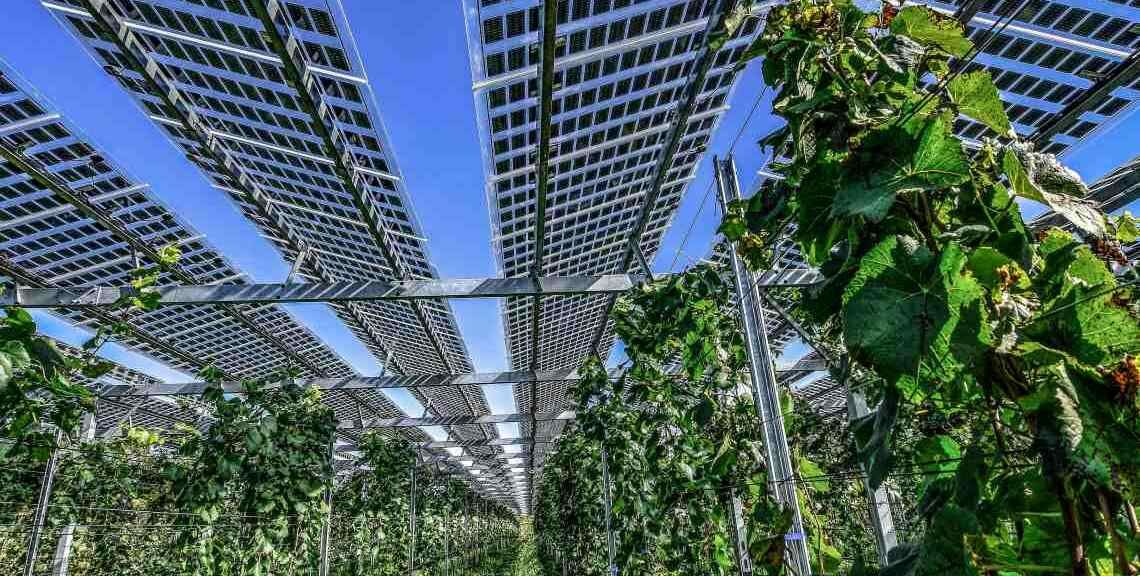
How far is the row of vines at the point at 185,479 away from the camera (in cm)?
216

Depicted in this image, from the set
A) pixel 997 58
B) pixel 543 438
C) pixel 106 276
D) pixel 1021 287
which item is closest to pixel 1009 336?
pixel 1021 287

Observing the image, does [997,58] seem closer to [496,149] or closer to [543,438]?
[496,149]

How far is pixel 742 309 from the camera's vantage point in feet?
8.73

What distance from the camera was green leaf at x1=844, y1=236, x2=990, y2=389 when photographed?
907 millimetres

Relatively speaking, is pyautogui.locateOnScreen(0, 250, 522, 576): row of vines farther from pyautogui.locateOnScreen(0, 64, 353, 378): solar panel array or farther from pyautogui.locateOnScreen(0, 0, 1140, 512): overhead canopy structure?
pyautogui.locateOnScreen(0, 64, 353, 378): solar panel array

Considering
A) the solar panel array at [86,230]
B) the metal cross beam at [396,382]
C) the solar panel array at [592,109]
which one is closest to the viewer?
the solar panel array at [592,109]

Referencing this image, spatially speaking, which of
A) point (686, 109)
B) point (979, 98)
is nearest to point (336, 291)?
point (686, 109)

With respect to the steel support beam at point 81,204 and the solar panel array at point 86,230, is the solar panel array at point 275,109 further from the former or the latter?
the steel support beam at point 81,204

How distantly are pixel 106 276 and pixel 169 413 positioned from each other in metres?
8.29

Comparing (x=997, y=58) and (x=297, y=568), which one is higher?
(x=997, y=58)

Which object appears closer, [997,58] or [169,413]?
[997,58]

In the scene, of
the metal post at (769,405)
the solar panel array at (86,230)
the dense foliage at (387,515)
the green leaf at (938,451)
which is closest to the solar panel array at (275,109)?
the solar panel array at (86,230)

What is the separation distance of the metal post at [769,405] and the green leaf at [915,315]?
146 centimetres

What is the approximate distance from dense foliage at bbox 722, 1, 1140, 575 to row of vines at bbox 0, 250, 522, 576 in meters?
2.21
